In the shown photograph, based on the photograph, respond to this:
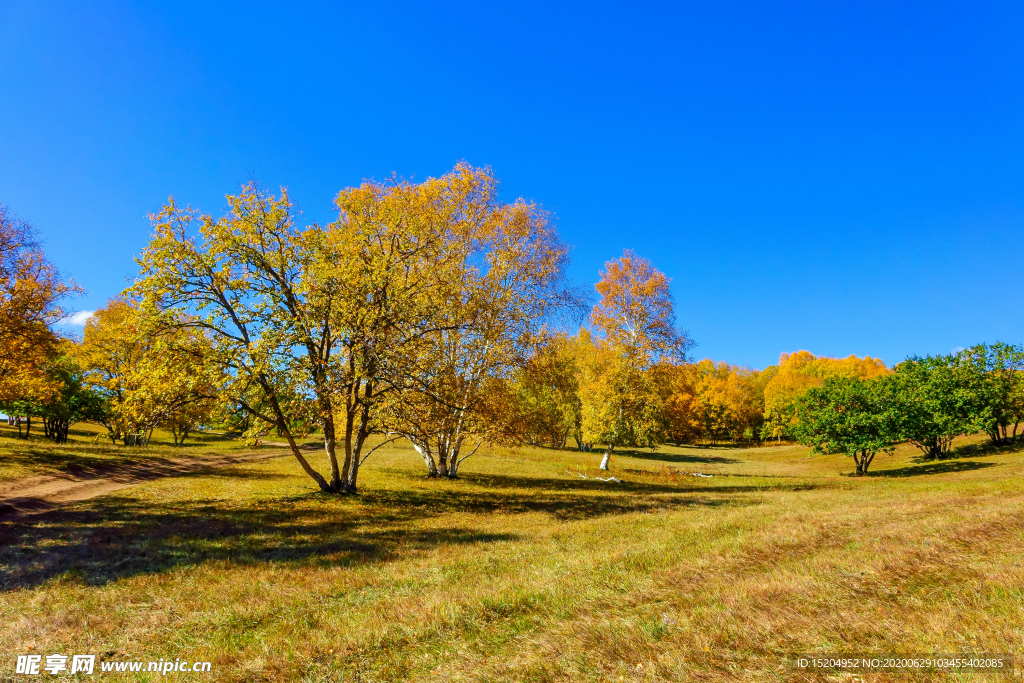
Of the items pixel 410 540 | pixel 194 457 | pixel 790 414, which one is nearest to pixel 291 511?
pixel 410 540

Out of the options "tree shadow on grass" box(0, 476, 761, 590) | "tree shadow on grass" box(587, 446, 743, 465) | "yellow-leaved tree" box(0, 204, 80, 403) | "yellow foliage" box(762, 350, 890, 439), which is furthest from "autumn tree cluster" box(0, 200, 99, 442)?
"yellow foliage" box(762, 350, 890, 439)

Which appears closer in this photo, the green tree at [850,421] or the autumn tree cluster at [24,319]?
the autumn tree cluster at [24,319]

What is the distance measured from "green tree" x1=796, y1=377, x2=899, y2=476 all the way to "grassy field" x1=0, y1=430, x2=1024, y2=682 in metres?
21.6

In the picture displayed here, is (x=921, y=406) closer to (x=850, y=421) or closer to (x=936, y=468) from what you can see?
(x=936, y=468)

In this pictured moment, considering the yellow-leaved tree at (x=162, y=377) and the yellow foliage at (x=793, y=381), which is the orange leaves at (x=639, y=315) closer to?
the yellow-leaved tree at (x=162, y=377)

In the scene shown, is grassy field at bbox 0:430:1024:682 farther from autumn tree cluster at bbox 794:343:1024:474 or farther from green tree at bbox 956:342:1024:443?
green tree at bbox 956:342:1024:443

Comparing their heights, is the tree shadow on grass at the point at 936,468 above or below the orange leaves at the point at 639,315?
below

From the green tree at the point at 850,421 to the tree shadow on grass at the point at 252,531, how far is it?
20.5 meters

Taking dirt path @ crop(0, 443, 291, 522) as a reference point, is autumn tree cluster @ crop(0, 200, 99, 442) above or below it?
above

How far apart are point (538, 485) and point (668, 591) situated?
67.7 ft

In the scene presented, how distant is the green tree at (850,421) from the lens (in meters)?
36.5

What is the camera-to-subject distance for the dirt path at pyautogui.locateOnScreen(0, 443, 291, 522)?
663 inches

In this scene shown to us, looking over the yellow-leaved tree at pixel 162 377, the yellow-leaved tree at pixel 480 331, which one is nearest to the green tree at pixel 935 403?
the yellow-leaved tree at pixel 480 331

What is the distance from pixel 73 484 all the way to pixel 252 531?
14600 millimetres
